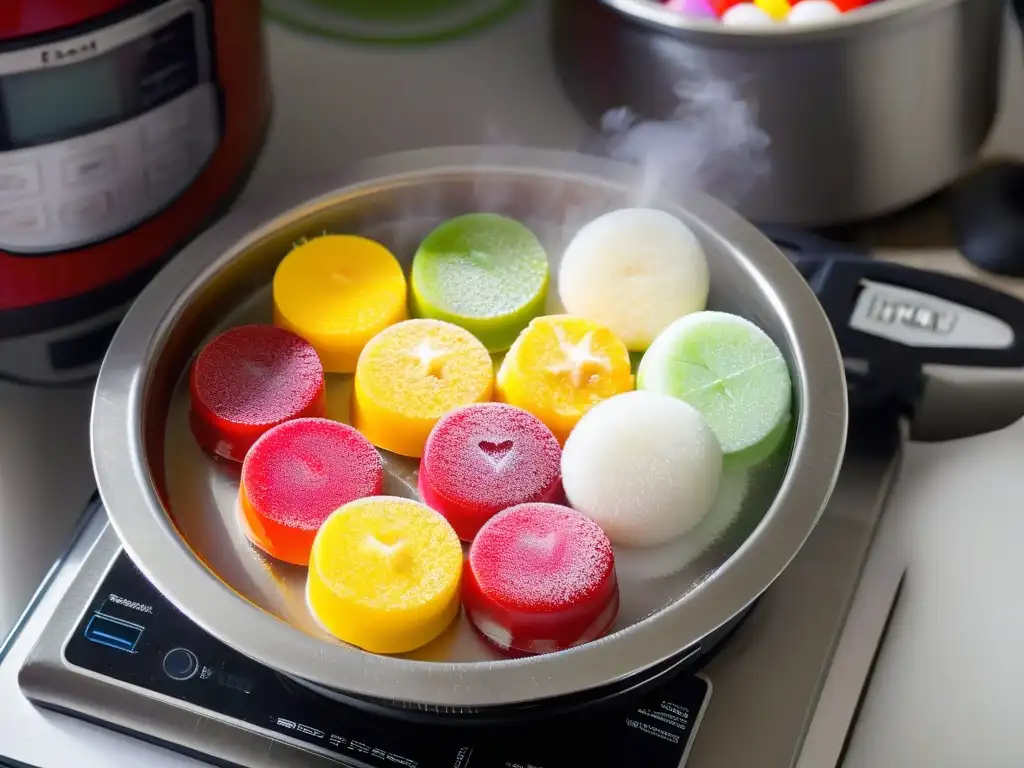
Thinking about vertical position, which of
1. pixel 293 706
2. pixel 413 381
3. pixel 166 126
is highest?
pixel 166 126

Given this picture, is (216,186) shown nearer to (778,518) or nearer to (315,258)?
(315,258)

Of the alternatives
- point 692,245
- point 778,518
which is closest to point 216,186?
point 692,245

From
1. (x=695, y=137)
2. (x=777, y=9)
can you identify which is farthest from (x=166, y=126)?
(x=777, y=9)

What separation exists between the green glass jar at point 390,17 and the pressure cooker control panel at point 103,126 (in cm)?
32

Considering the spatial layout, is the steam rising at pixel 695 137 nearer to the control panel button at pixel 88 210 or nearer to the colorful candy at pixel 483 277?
the colorful candy at pixel 483 277

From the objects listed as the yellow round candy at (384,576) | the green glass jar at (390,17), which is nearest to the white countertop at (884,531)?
the green glass jar at (390,17)

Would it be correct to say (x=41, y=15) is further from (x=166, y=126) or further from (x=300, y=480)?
(x=300, y=480)

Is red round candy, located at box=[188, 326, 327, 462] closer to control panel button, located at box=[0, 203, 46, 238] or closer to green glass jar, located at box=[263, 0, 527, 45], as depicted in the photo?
control panel button, located at box=[0, 203, 46, 238]

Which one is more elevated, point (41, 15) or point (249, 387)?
point (41, 15)

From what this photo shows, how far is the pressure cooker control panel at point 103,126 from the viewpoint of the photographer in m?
0.69

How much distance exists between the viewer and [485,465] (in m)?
0.70

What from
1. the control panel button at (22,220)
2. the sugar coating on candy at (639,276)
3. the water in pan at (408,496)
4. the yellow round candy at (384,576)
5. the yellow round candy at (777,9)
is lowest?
the water in pan at (408,496)

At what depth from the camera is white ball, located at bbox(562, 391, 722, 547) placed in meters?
0.67

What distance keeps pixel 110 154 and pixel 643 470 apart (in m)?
0.39
